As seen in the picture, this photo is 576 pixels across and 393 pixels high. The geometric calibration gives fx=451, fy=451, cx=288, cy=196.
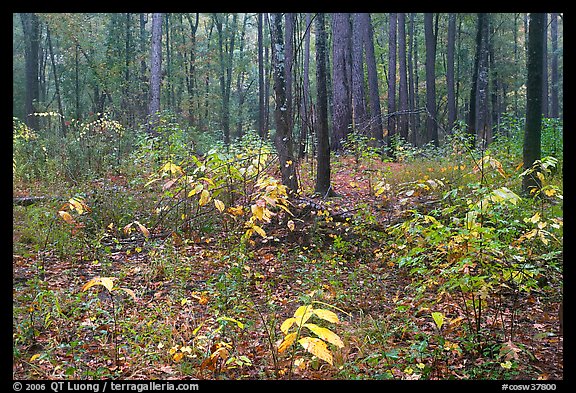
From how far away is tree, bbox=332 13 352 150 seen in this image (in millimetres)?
12273

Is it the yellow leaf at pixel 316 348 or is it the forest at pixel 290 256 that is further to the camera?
the forest at pixel 290 256

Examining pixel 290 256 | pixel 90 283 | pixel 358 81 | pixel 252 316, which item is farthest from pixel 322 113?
pixel 358 81

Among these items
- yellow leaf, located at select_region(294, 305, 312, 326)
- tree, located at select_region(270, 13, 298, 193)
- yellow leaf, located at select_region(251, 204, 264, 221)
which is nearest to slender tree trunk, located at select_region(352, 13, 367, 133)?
tree, located at select_region(270, 13, 298, 193)

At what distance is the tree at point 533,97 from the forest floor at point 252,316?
262 centimetres

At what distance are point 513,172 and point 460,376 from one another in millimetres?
5564

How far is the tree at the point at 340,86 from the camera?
40.3 feet

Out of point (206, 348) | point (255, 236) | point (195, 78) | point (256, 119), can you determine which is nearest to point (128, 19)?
point (195, 78)

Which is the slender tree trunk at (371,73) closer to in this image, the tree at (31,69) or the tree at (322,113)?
the tree at (322,113)

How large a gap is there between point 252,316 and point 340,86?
30.0 feet

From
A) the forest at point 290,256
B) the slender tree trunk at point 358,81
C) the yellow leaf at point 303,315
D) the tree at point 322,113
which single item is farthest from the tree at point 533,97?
the slender tree trunk at point 358,81

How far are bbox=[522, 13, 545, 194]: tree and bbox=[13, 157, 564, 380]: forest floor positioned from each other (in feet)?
8.61

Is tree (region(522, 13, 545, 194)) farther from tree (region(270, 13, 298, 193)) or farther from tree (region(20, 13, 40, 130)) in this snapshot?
tree (region(20, 13, 40, 130))

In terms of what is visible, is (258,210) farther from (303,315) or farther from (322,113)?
(322,113)

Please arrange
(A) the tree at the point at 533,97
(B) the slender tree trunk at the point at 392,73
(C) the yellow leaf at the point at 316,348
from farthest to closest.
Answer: (B) the slender tree trunk at the point at 392,73 → (A) the tree at the point at 533,97 → (C) the yellow leaf at the point at 316,348
